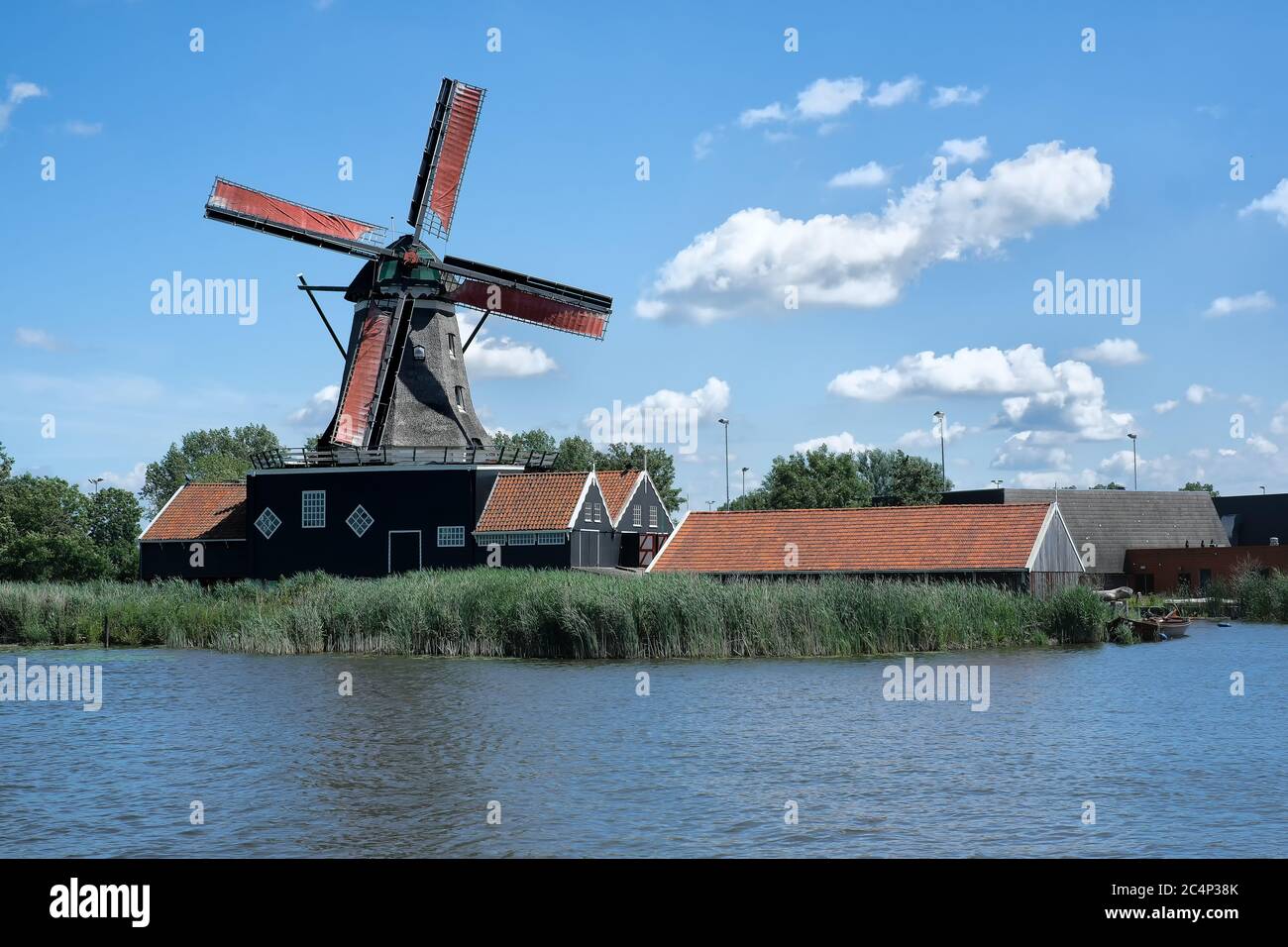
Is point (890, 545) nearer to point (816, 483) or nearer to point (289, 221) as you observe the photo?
point (289, 221)

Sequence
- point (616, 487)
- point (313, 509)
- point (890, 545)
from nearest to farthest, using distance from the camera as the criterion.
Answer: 1. point (890, 545)
2. point (313, 509)
3. point (616, 487)

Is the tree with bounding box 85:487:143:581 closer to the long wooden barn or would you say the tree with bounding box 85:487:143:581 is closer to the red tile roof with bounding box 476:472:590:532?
the red tile roof with bounding box 476:472:590:532

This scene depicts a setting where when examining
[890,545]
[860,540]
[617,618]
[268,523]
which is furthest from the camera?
[268,523]

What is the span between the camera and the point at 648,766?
1688cm

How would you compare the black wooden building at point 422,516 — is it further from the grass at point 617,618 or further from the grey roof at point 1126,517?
the grey roof at point 1126,517

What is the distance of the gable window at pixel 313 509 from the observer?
149 feet

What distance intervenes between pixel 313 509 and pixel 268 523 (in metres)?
2.06

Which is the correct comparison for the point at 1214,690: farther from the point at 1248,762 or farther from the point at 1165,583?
the point at 1165,583

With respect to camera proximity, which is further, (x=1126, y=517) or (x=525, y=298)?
(x=1126, y=517)

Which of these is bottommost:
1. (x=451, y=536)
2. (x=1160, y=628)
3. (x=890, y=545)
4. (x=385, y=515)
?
(x=1160, y=628)

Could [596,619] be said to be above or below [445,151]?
below

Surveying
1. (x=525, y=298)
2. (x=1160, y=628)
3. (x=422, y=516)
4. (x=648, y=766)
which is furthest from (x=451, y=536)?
(x=648, y=766)

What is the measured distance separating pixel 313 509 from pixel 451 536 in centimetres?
515
